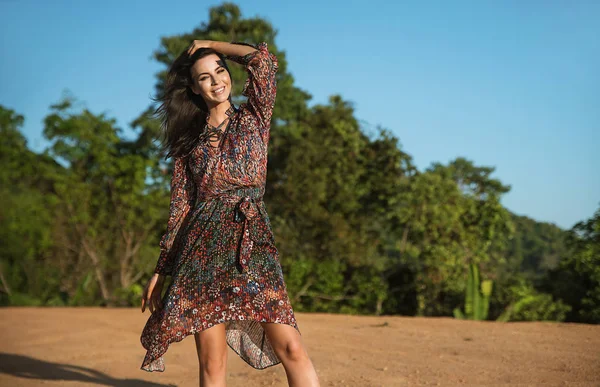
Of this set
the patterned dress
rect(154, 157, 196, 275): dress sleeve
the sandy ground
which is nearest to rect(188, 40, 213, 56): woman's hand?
the patterned dress

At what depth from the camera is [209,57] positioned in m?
3.04

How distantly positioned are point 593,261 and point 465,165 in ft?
55.4

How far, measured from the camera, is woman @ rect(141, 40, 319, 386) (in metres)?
2.67

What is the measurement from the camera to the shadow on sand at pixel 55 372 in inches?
200

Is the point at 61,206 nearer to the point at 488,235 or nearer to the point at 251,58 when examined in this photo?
the point at 488,235

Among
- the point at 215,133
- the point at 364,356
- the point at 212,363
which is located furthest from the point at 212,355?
the point at 364,356

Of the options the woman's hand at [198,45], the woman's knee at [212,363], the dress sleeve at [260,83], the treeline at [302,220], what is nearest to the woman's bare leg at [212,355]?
the woman's knee at [212,363]

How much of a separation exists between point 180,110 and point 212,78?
0.32 m

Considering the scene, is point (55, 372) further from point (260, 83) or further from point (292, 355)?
point (260, 83)

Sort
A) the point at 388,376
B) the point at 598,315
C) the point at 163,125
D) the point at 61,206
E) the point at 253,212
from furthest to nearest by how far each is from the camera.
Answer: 1. the point at 61,206
2. the point at 598,315
3. the point at 388,376
4. the point at 163,125
5. the point at 253,212

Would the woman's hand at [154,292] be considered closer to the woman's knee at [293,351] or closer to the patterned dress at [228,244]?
the patterned dress at [228,244]

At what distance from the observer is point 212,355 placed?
2791mm

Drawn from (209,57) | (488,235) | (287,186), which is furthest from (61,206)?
(209,57)

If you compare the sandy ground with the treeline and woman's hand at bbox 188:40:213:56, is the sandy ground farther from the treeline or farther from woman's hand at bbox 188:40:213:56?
the treeline
